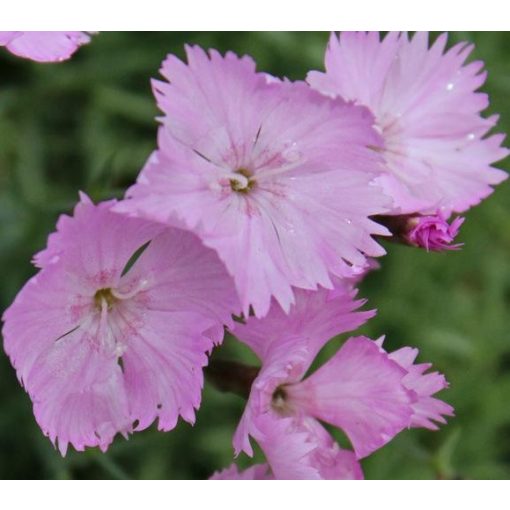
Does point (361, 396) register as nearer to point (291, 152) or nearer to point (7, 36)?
point (291, 152)

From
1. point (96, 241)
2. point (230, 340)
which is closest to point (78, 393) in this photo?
point (96, 241)

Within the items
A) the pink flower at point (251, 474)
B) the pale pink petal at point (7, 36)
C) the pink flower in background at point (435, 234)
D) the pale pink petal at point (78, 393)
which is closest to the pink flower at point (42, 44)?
the pale pink petal at point (7, 36)

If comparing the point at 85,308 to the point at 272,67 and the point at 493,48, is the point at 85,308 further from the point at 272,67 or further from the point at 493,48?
the point at 493,48

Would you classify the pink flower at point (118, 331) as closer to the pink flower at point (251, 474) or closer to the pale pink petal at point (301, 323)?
the pale pink petal at point (301, 323)

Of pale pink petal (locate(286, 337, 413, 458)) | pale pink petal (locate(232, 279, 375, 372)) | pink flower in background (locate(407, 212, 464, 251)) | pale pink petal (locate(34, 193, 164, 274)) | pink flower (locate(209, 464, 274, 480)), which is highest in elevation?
pink flower in background (locate(407, 212, 464, 251))

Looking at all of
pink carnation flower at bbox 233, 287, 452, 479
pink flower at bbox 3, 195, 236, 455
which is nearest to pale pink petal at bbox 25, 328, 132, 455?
pink flower at bbox 3, 195, 236, 455

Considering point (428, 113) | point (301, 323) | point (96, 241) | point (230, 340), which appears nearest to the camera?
point (96, 241)

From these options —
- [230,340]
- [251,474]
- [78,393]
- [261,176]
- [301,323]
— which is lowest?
[230,340]

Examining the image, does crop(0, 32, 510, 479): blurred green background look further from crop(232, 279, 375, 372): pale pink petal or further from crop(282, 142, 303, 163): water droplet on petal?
crop(282, 142, 303, 163): water droplet on petal
